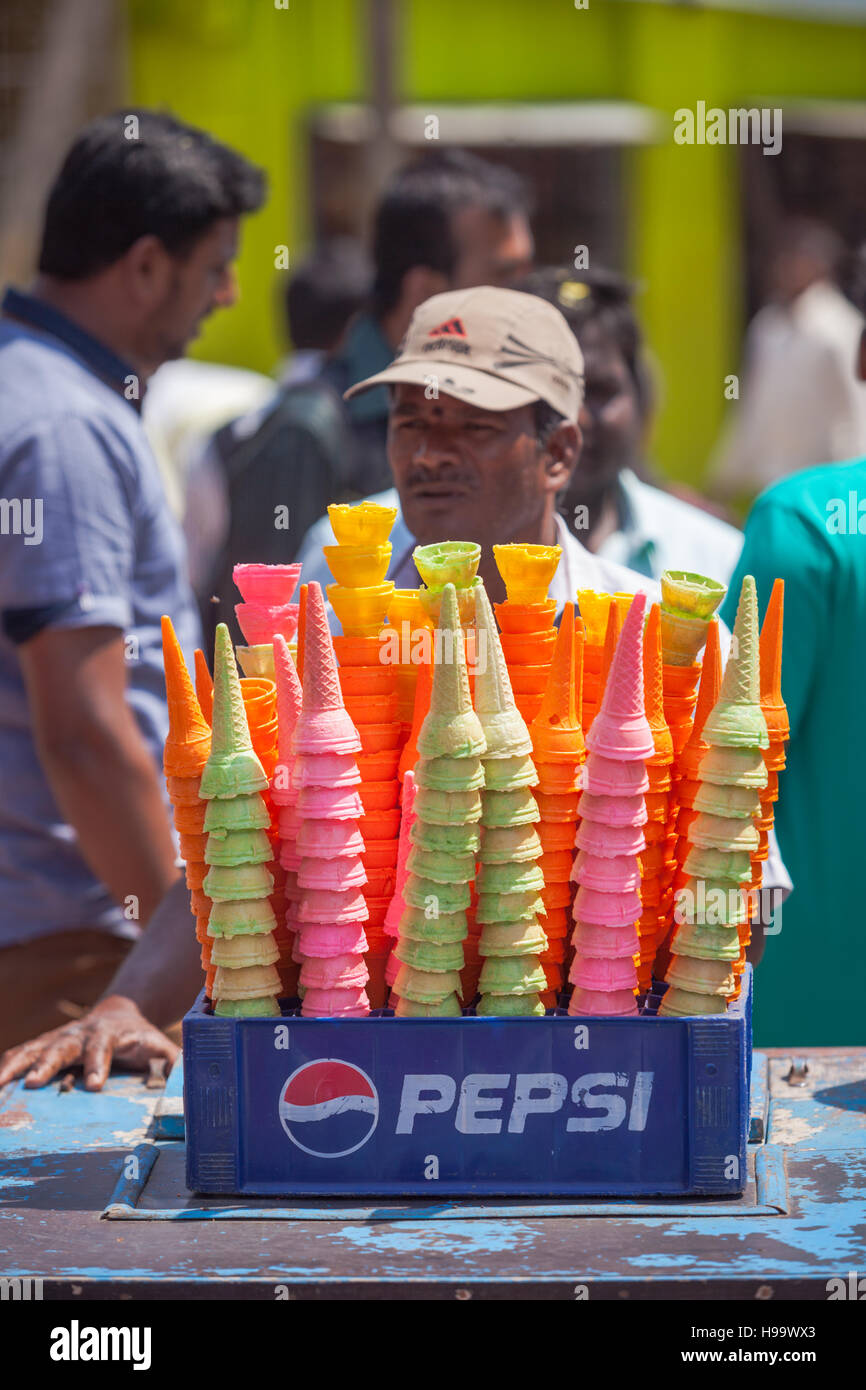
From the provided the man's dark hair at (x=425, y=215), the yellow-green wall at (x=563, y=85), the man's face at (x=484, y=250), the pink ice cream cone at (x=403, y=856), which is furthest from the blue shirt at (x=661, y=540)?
the yellow-green wall at (x=563, y=85)

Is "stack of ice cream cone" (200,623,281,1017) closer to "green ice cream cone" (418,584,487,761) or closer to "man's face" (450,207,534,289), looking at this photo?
"green ice cream cone" (418,584,487,761)

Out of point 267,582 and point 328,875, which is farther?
point 267,582

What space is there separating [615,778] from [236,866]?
1.46 feet

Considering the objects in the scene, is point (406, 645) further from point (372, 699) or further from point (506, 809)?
point (506, 809)

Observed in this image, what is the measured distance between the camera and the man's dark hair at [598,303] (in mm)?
4363

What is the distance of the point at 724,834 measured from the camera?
2156 mm

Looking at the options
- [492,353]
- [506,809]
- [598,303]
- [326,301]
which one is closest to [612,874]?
[506,809]

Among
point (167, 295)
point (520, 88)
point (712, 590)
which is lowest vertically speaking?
point (712, 590)

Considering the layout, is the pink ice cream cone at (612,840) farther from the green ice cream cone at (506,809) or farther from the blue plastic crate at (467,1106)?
the blue plastic crate at (467,1106)

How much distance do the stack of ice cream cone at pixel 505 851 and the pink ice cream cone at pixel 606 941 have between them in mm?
47
